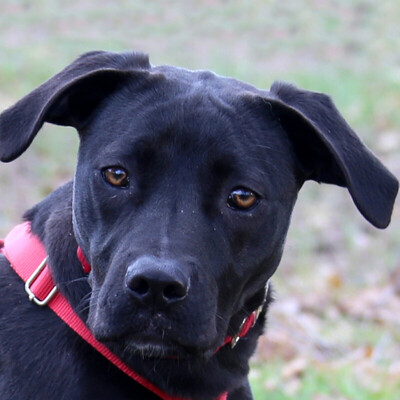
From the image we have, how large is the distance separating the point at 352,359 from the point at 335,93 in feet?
18.8

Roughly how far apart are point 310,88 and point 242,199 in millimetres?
8013

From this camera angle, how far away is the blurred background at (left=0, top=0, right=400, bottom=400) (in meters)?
5.82

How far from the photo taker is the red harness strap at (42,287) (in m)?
3.08

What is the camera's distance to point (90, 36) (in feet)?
40.8

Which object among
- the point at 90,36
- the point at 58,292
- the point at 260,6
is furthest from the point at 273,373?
the point at 260,6

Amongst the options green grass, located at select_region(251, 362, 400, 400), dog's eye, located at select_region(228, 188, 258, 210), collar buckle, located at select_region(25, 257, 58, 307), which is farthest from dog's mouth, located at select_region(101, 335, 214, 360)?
green grass, located at select_region(251, 362, 400, 400)

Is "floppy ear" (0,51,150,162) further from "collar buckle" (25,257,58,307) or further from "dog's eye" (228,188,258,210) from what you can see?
"dog's eye" (228,188,258,210)

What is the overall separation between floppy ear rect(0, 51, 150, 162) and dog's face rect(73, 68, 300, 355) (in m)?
0.08

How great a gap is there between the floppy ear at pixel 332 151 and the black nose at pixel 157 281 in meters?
0.73

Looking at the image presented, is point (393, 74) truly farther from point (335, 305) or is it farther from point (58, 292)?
point (58, 292)

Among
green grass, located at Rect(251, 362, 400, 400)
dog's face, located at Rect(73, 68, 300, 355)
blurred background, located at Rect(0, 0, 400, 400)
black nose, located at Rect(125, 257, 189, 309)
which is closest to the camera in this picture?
black nose, located at Rect(125, 257, 189, 309)

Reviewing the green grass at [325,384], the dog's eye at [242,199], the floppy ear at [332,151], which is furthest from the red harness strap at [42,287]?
the green grass at [325,384]

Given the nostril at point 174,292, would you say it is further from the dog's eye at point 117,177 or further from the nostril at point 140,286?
the dog's eye at point 117,177

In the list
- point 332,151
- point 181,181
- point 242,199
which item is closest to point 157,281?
point 181,181
